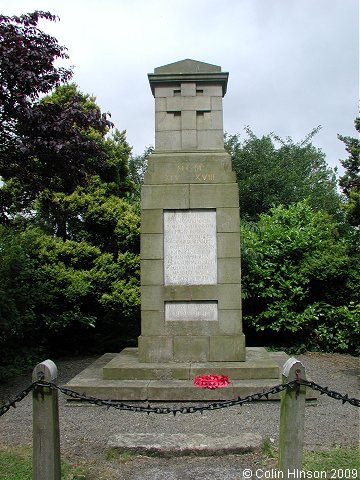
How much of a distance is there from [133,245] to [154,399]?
221 inches

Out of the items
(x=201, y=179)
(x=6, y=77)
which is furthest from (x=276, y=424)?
(x=6, y=77)

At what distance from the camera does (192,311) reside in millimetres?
7684

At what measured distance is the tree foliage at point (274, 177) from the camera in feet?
76.5

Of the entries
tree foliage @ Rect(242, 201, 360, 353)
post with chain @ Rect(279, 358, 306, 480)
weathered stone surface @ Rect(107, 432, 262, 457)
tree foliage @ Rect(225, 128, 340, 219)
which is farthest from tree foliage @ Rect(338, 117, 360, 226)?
post with chain @ Rect(279, 358, 306, 480)

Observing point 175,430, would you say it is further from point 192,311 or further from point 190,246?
point 190,246

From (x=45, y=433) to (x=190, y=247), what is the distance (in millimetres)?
4424

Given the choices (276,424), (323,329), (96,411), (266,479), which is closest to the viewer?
(266,479)

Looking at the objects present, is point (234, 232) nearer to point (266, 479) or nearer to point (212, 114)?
point (212, 114)

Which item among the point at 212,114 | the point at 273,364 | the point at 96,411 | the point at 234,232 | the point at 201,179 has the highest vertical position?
the point at 212,114

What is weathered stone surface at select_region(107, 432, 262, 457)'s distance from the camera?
4.64 m

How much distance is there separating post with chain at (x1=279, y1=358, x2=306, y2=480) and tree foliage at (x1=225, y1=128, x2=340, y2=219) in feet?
54.0

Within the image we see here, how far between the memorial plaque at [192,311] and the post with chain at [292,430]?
12.8 ft

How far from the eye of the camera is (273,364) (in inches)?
285

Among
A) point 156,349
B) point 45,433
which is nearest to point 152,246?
point 156,349
